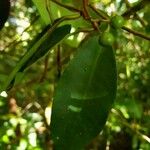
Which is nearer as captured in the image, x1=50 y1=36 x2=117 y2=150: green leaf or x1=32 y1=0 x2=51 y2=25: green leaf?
x1=50 y1=36 x2=117 y2=150: green leaf

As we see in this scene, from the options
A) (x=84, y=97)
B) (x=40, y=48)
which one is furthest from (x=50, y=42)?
(x=84, y=97)

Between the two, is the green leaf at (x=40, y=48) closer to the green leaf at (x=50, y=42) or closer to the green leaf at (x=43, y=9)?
the green leaf at (x=50, y=42)

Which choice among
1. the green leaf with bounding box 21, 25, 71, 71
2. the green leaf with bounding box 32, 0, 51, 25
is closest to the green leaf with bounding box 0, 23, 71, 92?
the green leaf with bounding box 21, 25, 71, 71

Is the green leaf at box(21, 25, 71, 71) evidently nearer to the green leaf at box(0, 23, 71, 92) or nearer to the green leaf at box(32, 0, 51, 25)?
the green leaf at box(0, 23, 71, 92)

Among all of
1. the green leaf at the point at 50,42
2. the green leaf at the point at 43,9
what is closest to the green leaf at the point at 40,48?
the green leaf at the point at 50,42

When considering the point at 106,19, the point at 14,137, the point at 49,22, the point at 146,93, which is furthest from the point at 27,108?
the point at 106,19

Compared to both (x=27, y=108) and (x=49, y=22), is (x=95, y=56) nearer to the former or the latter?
(x=49, y=22)
